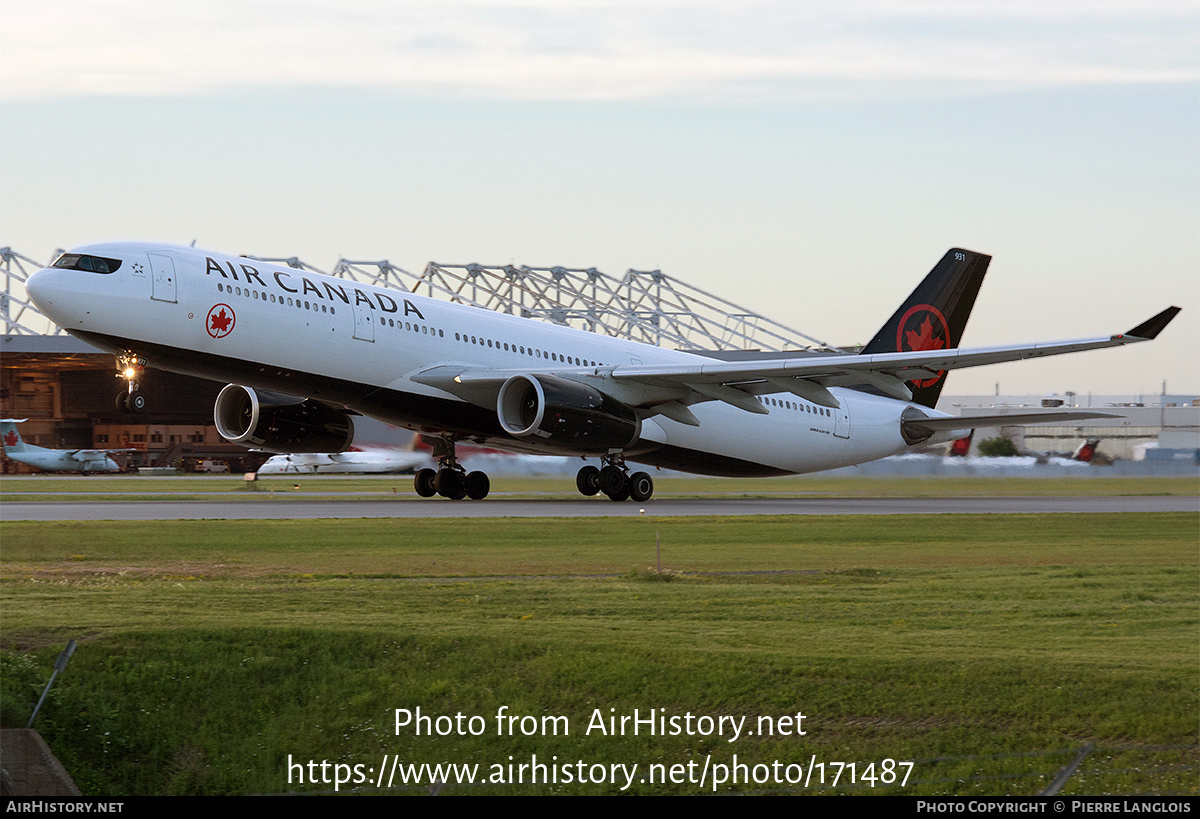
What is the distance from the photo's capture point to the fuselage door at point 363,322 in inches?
1288

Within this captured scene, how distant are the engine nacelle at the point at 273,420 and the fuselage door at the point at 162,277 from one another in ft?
25.7

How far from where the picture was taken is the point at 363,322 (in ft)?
108

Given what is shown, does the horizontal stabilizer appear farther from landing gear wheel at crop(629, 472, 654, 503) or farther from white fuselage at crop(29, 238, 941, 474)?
landing gear wheel at crop(629, 472, 654, 503)

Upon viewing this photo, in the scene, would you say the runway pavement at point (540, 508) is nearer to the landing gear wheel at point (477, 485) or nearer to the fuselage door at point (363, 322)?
the landing gear wheel at point (477, 485)

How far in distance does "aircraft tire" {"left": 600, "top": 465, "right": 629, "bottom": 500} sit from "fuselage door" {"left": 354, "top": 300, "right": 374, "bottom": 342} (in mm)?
9672

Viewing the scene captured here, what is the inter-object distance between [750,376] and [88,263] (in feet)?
55.4

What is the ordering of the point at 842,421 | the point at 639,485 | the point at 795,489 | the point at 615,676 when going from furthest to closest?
the point at 795,489, the point at 842,421, the point at 639,485, the point at 615,676

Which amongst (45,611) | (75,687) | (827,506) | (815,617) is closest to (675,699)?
(815,617)

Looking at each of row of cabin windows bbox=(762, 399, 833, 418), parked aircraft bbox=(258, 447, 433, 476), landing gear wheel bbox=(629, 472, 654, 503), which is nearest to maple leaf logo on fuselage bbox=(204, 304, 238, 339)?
landing gear wheel bbox=(629, 472, 654, 503)

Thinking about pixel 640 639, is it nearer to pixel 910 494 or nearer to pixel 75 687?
pixel 75 687

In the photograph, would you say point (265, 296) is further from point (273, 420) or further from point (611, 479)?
point (611, 479)

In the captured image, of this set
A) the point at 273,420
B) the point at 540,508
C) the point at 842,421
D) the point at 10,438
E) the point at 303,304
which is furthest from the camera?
the point at 10,438

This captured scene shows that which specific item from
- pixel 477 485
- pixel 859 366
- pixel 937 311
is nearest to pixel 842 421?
pixel 937 311

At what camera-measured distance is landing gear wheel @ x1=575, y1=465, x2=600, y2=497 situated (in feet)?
130
